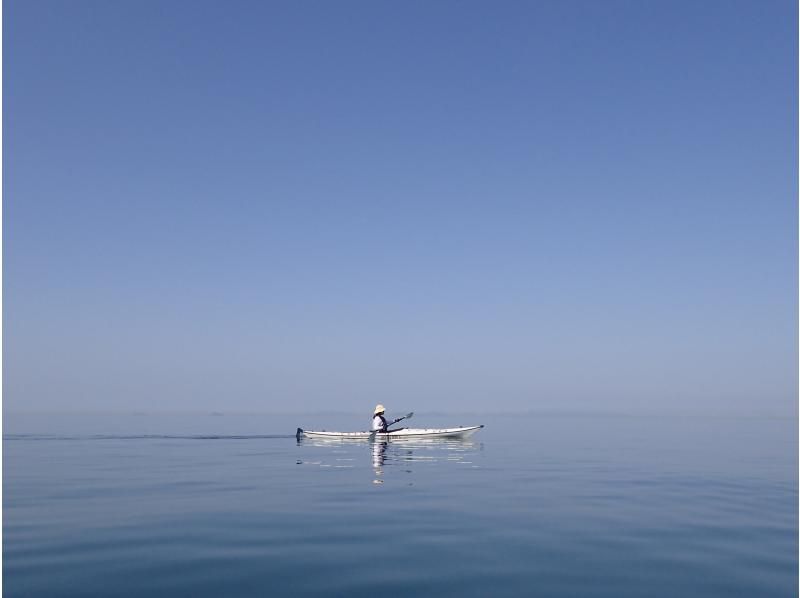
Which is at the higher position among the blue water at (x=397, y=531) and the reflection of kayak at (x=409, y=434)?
the reflection of kayak at (x=409, y=434)

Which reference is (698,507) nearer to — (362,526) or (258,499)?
(362,526)

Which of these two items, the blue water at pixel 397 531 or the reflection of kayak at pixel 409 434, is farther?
the reflection of kayak at pixel 409 434

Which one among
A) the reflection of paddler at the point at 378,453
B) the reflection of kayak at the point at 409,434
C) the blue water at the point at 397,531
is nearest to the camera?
the blue water at the point at 397,531

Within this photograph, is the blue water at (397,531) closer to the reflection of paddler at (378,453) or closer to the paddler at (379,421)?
the reflection of paddler at (378,453)

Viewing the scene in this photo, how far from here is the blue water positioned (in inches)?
440

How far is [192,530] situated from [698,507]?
623 inches

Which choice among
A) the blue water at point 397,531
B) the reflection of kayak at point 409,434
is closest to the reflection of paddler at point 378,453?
the reflection of kayak at point 409,434

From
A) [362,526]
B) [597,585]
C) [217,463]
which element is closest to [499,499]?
[362,526]

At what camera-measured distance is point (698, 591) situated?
35.4 ft

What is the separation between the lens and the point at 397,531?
1524 cm

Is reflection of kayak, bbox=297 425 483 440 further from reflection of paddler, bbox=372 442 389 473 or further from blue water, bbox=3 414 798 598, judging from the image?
blue water, bbox=3 414 798 598

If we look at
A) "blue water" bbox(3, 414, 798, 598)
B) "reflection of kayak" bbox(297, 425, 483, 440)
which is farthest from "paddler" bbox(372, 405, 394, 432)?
"blue water" bbox(3, 414, 798, 598)

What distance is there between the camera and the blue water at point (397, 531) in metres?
11.2

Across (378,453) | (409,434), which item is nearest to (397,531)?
(378,453)
